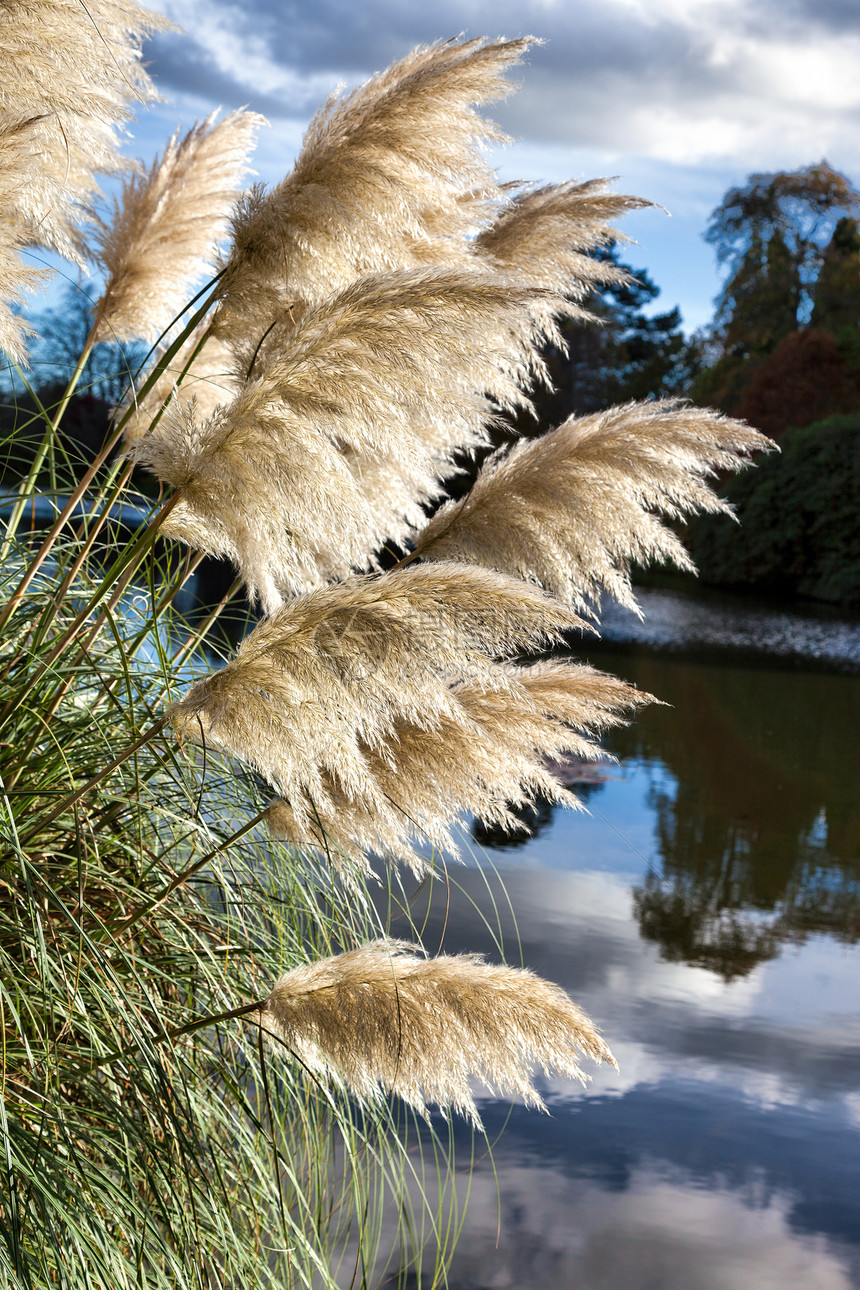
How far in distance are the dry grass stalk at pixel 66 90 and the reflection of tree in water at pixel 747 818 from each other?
2.89 metres

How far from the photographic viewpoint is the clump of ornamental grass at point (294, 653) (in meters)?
1.23

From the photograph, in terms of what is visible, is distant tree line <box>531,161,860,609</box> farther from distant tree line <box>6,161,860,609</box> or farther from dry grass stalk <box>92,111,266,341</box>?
dry grass stalk <box>92,111,266,341</box>

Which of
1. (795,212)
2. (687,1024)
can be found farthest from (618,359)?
(687,1024)

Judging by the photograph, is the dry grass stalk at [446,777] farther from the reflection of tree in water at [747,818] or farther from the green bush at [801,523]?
the green bush at [801,523]

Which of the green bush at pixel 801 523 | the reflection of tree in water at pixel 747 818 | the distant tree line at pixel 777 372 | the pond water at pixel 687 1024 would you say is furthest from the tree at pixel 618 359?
the pond water at pixel 687 1024

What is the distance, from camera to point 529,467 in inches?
62.2

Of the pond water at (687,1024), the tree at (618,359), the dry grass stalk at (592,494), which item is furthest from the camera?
the tree at (618,359)

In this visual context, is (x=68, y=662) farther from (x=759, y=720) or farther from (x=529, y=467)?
(x=759, y=720)

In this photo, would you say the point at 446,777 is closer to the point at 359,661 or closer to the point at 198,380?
the point at 359,661

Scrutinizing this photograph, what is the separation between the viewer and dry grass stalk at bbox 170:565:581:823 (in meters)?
1.12

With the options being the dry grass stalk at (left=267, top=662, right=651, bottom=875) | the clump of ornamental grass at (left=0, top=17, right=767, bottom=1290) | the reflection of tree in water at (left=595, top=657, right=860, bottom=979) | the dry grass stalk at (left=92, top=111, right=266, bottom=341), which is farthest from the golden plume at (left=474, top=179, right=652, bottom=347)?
the reflection of tree in water at (left=595, top=657, right=860, bottom=979)

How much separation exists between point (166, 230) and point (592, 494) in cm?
127

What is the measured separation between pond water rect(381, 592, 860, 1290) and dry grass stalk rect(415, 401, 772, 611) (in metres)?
0.79

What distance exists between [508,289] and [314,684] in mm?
523
